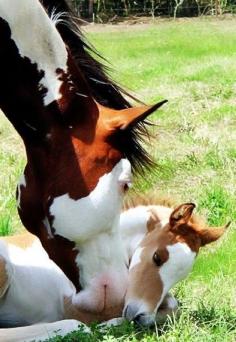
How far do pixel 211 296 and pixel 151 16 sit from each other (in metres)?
17.0

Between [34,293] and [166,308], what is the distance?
2.20 feet

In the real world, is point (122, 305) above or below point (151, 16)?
above

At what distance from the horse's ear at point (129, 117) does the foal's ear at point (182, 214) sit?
0.67 metres

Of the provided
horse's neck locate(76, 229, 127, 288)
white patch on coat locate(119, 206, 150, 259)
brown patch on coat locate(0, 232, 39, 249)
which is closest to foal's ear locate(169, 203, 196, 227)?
white patch on coat locate(119, 206, 150, 259)

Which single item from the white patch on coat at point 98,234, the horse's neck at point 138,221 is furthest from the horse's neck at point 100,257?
the horse's neck at point 138,221

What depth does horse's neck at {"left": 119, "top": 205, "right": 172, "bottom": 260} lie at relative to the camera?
170 inches

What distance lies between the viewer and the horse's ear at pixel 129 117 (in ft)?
11.6

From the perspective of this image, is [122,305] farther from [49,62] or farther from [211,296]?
[49,62]

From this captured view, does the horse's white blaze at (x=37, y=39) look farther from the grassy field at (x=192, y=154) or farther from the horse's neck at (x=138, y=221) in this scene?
the horse's neck at (x=138, y=221)

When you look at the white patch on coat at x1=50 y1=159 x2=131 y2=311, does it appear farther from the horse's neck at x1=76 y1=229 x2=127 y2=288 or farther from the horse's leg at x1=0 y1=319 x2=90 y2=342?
the horse's leg at x1=0 y1=319 x2=90 y2=342

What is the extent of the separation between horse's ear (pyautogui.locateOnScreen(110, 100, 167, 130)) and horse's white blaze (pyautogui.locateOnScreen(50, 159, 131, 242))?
148mm

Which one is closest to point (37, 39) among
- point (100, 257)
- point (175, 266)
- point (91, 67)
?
point (91, 67)

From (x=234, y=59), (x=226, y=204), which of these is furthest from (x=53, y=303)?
(x=234, y=59)

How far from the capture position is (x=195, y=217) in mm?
4305
